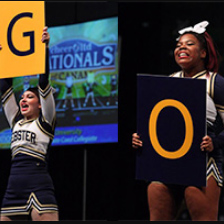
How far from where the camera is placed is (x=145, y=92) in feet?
12.1

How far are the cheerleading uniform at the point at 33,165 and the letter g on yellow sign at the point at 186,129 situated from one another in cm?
87

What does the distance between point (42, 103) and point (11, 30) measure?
538mm

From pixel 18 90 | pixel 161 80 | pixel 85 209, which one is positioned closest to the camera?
pixel 161 80

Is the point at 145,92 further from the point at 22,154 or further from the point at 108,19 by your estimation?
the point at 108,19

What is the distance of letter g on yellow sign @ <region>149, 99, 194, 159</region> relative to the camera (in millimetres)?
3621

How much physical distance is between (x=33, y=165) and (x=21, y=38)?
0.86m

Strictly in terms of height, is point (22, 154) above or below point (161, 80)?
below

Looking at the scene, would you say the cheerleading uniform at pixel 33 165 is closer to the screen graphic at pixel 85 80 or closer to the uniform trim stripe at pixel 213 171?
the uniform trim stripe at pixel 213 171

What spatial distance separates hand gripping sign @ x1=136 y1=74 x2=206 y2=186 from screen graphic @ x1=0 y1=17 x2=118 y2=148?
2.23 meters

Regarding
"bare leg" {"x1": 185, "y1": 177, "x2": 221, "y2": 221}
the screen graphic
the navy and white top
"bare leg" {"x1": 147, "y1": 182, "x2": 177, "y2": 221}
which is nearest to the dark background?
the screen graphic

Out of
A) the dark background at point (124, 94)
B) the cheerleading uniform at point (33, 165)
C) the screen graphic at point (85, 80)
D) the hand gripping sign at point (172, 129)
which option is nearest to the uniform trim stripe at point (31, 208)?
the cheerleading uniform at point (33, 165)

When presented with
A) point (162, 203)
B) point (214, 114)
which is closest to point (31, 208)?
point (162, 203)

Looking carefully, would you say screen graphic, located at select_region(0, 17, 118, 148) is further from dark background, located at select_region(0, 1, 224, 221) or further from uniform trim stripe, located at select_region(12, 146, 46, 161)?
uniform trim stripe, located at select_region(12, 146, 46, 161)

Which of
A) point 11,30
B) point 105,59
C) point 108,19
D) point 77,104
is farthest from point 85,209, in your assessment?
point 11,30
